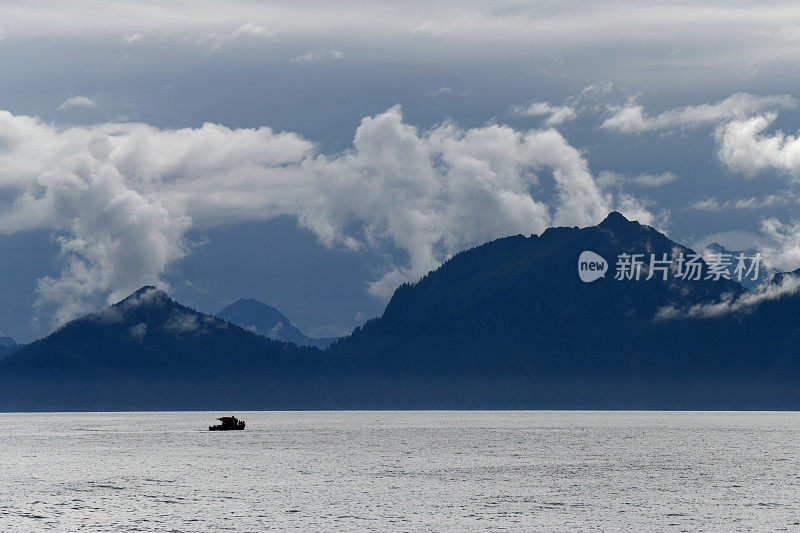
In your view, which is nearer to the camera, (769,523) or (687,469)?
(769,523)

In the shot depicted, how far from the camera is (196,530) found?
108 m

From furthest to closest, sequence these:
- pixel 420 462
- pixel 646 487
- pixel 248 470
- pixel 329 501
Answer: pixel 420 462, pixel 248 470, pixel 646 487, pixel 329 501

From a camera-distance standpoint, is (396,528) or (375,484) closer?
(396,528)

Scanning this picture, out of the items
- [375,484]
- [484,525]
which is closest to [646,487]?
[375,484]

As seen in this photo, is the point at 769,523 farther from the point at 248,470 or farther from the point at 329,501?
the point at 248,470

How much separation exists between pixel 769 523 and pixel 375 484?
188ft

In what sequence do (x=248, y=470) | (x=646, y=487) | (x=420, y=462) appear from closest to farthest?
(x=646, y=487) → (x=248, y=470) → (x=420, y=462)

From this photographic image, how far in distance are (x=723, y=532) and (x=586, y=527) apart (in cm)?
1301

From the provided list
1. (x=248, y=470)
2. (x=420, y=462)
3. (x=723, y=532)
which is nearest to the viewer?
(x=723, y=532)

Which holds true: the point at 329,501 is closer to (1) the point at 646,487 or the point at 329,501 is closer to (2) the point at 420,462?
(1) the point at 646,487

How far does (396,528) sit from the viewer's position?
110 meters

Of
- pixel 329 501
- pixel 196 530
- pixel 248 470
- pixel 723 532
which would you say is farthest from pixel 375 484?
pixel 723 532

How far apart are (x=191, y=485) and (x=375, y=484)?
999 inches

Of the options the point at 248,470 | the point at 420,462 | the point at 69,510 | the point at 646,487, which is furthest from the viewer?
the point at 420,462
